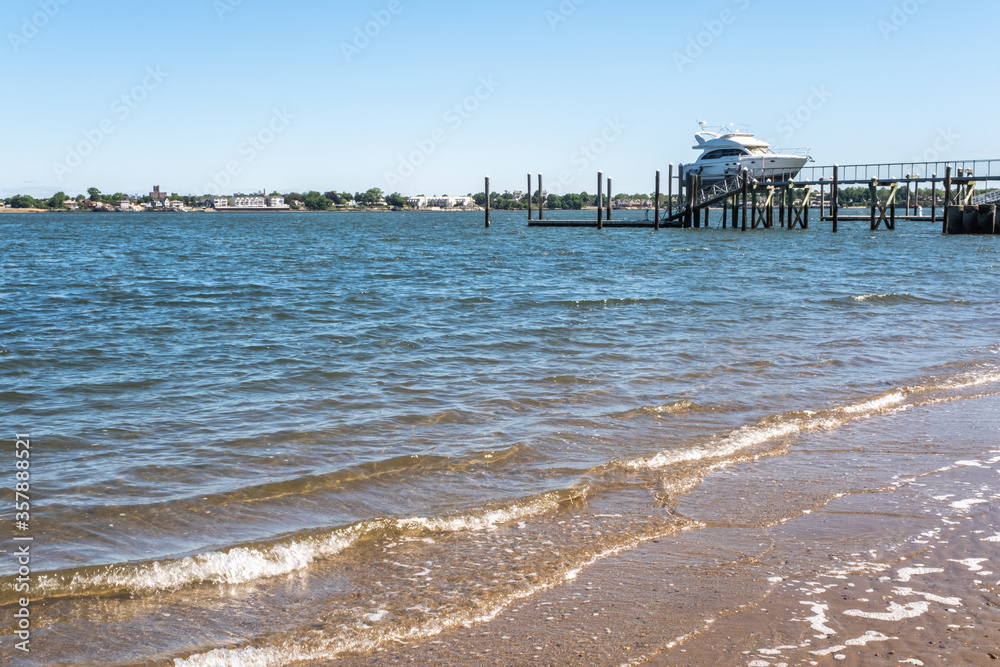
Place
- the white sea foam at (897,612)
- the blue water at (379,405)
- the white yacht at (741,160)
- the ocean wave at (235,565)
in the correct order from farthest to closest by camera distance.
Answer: the white yacht at (741,160) → the blue water at (379,405) → the ocean wave at (235,565) → the white sea foam at (897,612)

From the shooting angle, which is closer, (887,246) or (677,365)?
(677,365)

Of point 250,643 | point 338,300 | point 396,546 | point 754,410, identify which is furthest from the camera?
point 338,300

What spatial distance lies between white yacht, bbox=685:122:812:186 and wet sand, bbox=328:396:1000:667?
6256 cm

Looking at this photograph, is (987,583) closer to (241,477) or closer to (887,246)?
(241,477)

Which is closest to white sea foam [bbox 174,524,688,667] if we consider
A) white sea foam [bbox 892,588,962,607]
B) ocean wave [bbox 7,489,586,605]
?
ocean wave [bbox 7,489,586,605]

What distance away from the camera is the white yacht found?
6812 centimetres

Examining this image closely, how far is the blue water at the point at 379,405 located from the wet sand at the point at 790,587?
0.40m

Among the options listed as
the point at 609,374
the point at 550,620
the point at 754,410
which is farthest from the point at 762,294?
the point at 550,620

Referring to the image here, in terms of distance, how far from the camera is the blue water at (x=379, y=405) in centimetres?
553

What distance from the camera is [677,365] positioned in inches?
476

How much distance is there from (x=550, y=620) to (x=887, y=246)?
4523cm

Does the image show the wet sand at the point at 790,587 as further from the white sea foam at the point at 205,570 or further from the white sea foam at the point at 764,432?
the white sea foam at the point at 205,570

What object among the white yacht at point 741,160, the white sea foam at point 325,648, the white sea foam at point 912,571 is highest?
the white yacht at point 741,160

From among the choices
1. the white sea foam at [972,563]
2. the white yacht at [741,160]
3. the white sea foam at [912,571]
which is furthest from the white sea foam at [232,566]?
the white yacht at [741,160]
